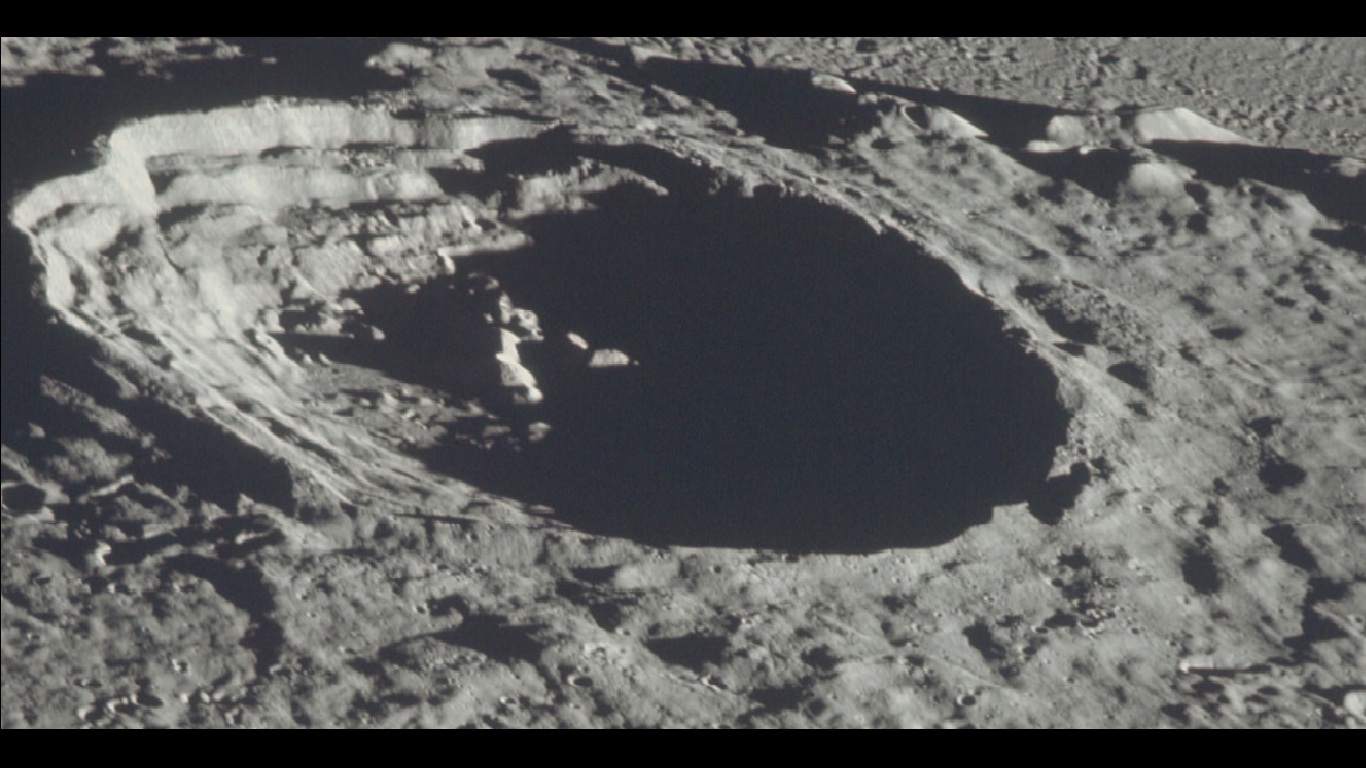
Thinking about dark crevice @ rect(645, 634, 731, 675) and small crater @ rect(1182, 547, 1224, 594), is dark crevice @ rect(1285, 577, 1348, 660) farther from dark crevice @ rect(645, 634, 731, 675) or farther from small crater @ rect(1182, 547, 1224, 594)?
dark crevice @ rect(645, 634, 731, 675)

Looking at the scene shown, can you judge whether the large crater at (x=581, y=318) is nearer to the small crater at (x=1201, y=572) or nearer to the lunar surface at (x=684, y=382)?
the lunar surface at (x=684, y=382)

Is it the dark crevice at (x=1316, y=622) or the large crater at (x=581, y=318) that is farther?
the large crater at (x=581, y=318)

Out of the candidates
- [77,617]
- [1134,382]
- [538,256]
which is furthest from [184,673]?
[1134,382]

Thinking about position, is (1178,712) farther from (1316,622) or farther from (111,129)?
(111,129)

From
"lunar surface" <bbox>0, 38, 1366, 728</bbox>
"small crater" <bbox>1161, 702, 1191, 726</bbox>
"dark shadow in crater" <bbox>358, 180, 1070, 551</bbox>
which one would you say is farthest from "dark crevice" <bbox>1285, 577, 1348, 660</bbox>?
"dark shadow in crater" <bbox>358, 180, 1070, 551</bbox>

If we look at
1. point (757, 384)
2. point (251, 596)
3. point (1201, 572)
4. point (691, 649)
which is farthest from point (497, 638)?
point (1201, 572)

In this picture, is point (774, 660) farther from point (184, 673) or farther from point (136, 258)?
point (136, 258)

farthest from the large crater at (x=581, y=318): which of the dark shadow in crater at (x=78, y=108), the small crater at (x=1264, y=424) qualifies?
the small crater at (x=1264, y=424)
